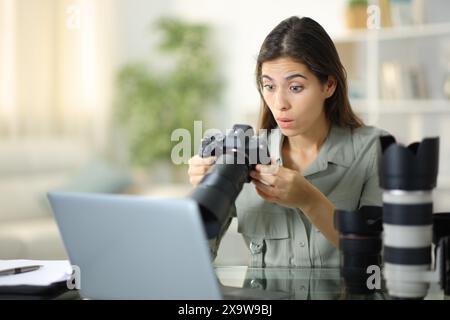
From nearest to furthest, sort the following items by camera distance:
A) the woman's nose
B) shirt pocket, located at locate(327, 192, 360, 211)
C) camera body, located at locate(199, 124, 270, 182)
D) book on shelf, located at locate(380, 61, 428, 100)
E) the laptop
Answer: the laptop → camera body, located at locate(199, 124, 270, 182) → the woman's nose → shirt pocket, located at locate(327, 192, 360, 211) → book on shelf, located at locate(380, 61, 428, 100)

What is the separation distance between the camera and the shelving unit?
10.7ft

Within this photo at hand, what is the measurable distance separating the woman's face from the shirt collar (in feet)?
0.40

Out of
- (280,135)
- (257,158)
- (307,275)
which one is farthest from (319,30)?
(307,275)

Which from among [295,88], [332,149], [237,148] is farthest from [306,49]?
[237,148]

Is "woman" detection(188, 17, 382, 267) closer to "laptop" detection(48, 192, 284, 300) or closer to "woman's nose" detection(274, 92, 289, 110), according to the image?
"woman's nose" detection(274, 92, 289, 110)

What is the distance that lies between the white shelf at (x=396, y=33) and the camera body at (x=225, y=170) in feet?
7.80

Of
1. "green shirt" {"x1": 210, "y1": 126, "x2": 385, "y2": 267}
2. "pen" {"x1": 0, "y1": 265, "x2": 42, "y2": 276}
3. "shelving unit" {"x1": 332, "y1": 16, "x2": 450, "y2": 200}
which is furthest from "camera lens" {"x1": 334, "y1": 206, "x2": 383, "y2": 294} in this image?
"shelving unit" {"x1": 332, "y1": 16, "x2": 450, "y2": 200}

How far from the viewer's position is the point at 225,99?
4.25 meters

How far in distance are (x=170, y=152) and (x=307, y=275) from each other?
2984 millimetres

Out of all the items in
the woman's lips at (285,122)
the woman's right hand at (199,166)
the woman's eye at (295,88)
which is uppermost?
the woman's eye at (295,88)

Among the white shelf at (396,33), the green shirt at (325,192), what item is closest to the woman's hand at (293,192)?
the green shirt at (325,192)

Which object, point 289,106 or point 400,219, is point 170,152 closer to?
point 289,106

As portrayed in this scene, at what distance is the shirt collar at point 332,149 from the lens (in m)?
1.39

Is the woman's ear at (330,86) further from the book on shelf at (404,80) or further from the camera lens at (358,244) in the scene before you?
the book on shelf at (404,80)
